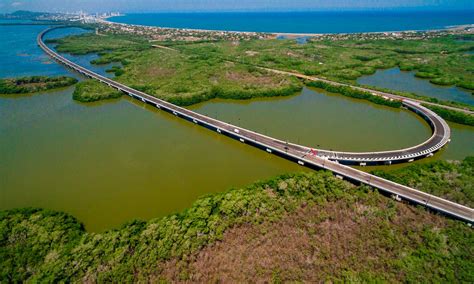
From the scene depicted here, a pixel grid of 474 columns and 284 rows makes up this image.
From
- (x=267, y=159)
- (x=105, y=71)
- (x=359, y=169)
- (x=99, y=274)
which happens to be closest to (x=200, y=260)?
(x=99, y=274)

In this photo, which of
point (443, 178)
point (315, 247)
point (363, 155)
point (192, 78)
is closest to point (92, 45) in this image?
point (192, 78)

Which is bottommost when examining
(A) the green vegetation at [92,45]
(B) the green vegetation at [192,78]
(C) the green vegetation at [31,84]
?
(C) the green vegetation at [31,84]

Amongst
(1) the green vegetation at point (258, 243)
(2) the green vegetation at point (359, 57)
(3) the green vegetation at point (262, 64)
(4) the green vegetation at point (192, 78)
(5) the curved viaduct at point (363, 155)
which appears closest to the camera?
(1) the green vegetation at point (258, 243)

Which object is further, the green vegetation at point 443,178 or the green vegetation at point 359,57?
the green vegetation at point 359,57

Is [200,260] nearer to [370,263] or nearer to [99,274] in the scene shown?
[99,274]

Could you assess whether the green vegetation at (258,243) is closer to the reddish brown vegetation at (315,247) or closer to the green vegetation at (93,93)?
the reddish brown vegetation at (315,247)

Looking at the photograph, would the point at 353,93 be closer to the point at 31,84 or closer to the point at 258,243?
the point at 258,243

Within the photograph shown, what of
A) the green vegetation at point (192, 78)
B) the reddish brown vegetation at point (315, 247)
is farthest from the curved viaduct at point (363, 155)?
the green vegetation at point (192, 78)
